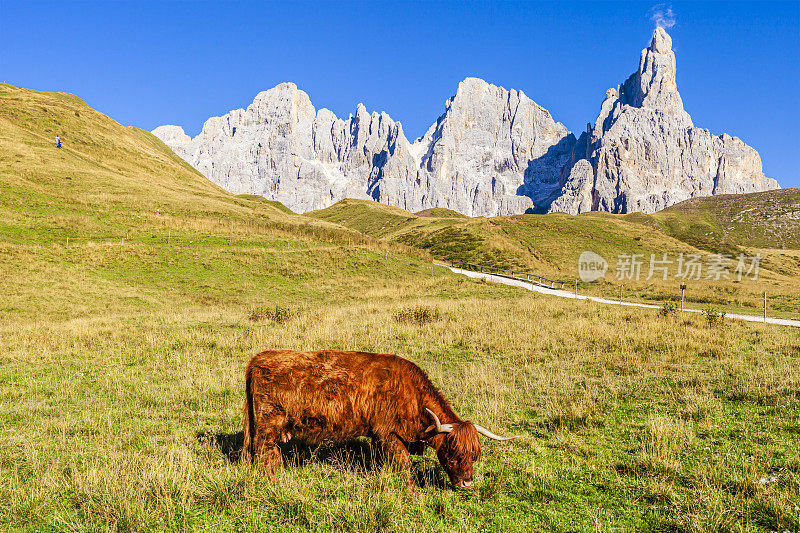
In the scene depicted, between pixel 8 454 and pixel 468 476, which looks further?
pixel 8 454

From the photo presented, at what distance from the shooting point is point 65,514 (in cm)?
522

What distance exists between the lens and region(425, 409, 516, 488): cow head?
558cm

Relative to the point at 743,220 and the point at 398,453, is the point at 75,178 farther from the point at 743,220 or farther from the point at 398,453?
the point at 743,220

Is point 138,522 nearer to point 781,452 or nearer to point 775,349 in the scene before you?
point 781,452

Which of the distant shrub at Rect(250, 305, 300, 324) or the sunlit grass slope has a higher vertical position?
the sunlit grass slope

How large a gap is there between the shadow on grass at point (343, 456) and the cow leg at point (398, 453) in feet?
0.76

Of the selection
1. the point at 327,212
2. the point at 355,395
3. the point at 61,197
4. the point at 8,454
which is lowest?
the point at 8,454

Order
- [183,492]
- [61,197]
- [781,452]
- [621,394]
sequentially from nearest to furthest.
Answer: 1. [183,492]
2. [781,452]
3. [621,394]
4. [61,197]

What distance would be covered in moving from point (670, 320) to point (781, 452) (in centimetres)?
1485

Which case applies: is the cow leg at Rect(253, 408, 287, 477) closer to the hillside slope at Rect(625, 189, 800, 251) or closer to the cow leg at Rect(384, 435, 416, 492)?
the cow leg at Rect(384, 435, 416, 492)

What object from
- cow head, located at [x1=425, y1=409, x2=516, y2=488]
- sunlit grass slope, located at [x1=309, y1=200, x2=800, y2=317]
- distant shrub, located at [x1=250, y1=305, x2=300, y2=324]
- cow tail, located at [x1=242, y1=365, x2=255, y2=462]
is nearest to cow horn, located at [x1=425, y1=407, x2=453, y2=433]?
cow head, located at [x1=425, y1=409, x2=516, y2=488]

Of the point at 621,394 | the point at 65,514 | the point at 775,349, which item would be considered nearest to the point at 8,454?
the point at 65,514

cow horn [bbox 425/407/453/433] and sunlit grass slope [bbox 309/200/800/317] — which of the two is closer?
cow horn [bbox 425/407/453/433]

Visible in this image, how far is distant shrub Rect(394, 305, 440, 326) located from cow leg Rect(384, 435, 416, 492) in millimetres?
13426
